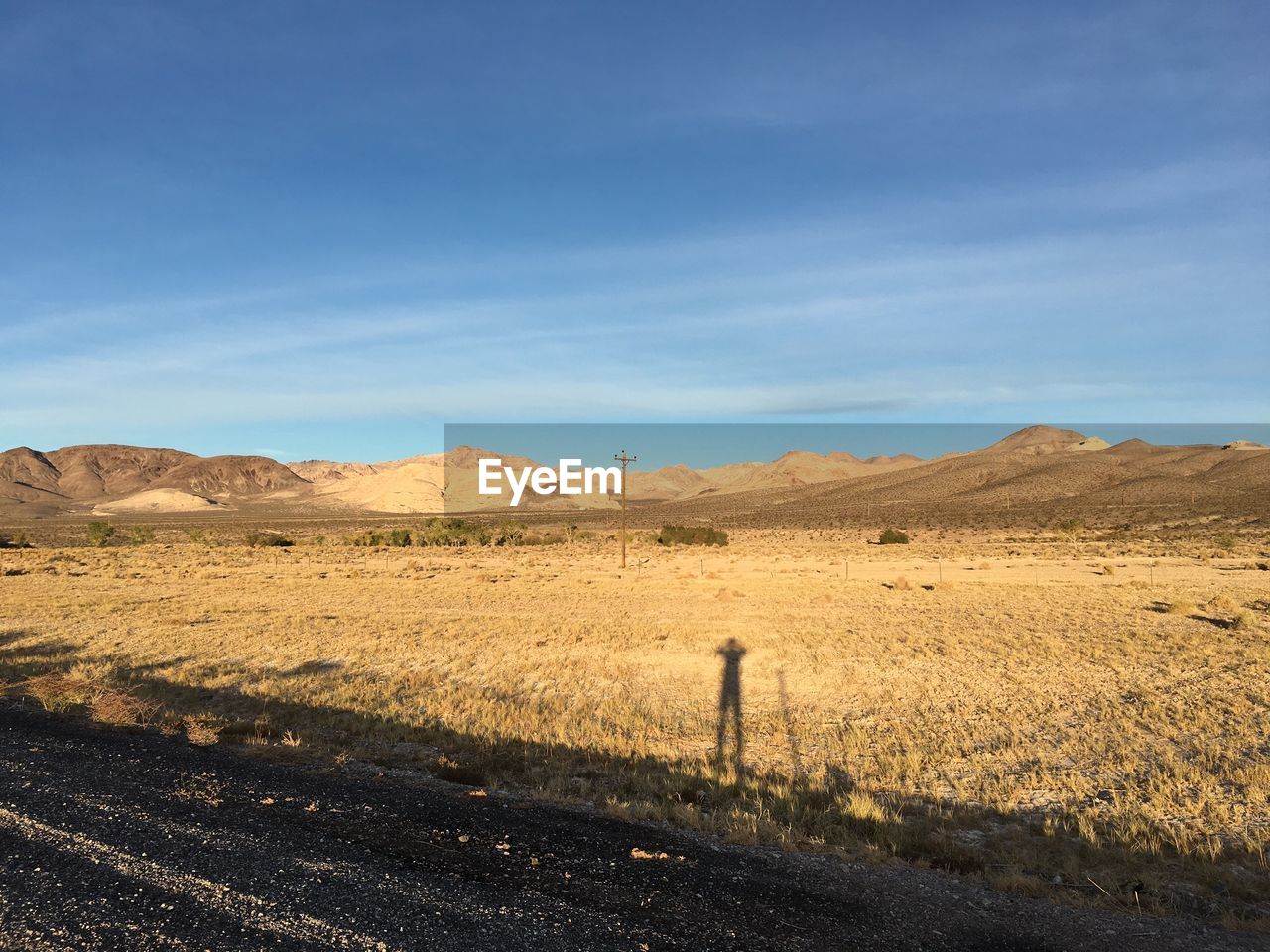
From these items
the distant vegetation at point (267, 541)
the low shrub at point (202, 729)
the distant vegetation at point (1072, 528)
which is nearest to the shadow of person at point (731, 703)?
the low shrub at point (202, 729)

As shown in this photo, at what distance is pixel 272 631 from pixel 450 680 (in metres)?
8.07

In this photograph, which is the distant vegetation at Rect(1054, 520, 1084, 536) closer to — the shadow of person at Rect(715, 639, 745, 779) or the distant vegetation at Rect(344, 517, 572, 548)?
the distant vegetation at Rect(344, 517, 572, 548)

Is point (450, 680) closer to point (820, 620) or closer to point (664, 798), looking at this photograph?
point (664, 798)

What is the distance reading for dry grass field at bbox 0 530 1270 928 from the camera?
312 inches

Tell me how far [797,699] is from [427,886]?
31.8 ft

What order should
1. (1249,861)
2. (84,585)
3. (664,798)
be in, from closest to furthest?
(1249,861) < (664,798) < (84,585)

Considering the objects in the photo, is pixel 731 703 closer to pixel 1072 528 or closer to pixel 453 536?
pixel 453 536

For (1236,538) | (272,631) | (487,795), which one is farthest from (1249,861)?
(1236,538)

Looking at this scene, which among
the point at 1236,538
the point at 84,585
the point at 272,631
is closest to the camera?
the point at 272,631

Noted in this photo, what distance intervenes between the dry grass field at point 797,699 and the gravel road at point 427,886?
0.79 m

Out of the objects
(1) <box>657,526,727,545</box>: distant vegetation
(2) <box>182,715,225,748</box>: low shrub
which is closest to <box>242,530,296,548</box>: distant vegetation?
(1) <box>657,526,727,545</box>: distant vegetation

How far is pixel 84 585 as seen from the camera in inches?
1245

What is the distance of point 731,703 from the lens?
14.1 metres

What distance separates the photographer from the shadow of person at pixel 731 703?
10891 millimetres
